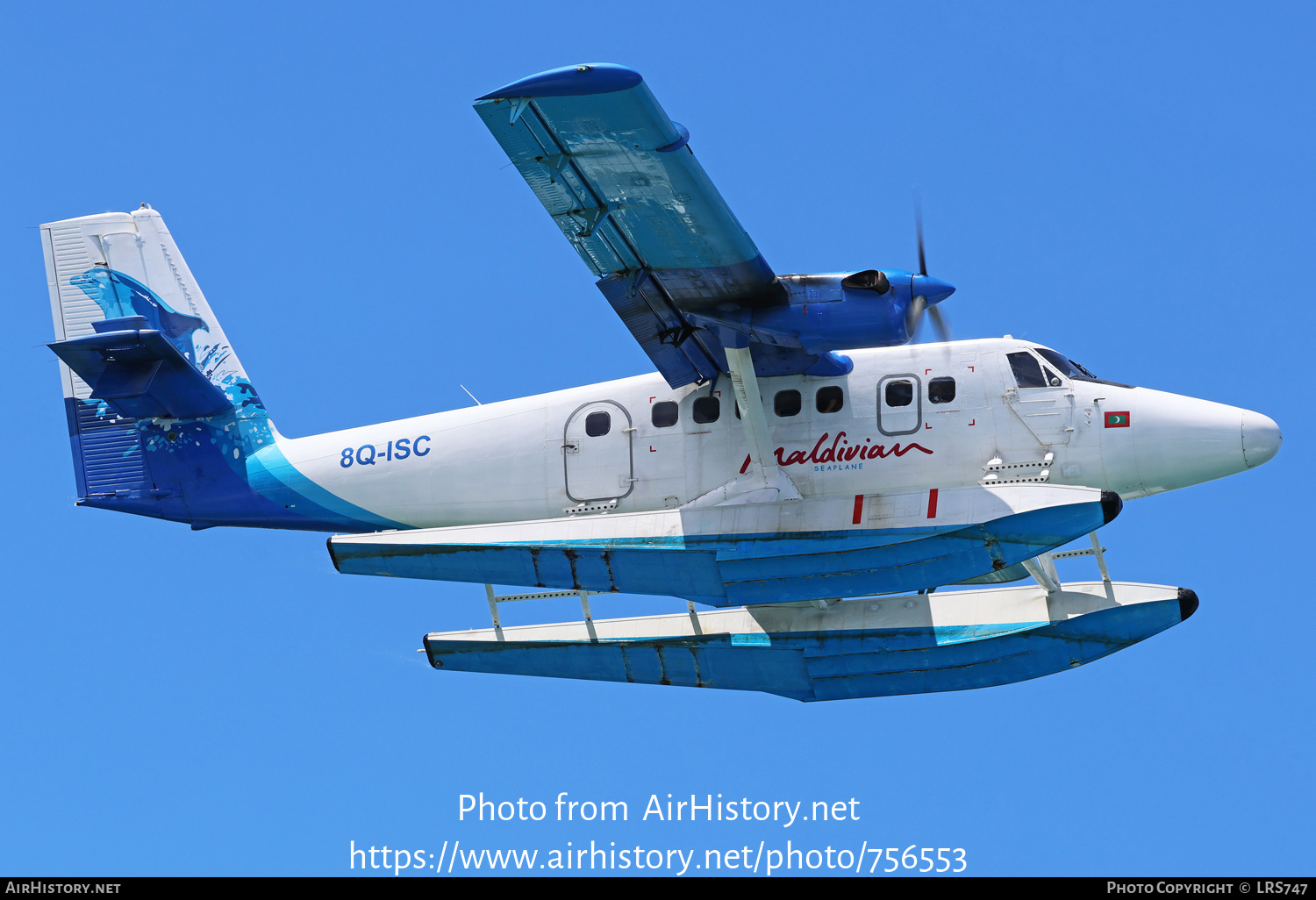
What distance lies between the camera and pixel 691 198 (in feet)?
58.2

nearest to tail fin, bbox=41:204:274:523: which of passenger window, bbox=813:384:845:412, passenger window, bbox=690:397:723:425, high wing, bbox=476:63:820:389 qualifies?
passenger window, bbox=690:397:723:425

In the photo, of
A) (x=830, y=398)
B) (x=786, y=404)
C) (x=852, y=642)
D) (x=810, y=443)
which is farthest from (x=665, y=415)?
(x=852, y=642)

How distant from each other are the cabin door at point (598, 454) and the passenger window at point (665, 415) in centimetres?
29

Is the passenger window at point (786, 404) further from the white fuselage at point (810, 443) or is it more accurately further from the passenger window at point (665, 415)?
the passenger window at point (665, 415)

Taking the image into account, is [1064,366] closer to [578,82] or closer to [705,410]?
[705,410]

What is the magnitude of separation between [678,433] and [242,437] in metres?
5.83

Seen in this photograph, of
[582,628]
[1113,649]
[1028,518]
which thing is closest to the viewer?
[1028,518]

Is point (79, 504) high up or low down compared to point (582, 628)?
up

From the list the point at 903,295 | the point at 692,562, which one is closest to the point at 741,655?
the point at 692,562

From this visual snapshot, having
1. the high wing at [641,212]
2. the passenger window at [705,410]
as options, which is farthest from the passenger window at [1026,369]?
the passenger window at [705,410]

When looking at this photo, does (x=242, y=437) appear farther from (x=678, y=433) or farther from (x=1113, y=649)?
(x=1113, y=649)

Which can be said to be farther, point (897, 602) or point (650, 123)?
point (897, 602)

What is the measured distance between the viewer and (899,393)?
65.8 feet

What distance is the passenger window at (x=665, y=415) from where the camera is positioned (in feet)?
67.8
